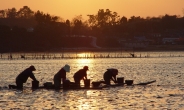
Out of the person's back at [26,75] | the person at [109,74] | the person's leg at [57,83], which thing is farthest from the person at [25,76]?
the person at [109,74]

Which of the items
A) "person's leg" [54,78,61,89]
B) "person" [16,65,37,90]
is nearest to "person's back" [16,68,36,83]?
"person" [16,65,37,90]

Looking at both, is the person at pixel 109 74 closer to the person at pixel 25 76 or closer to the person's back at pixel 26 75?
the person at pixel 25 76

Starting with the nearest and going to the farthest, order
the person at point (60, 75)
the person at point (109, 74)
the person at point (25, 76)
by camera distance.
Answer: the person at point (60, 75)
the person at point (25, 76)
the person at point (109, 74)

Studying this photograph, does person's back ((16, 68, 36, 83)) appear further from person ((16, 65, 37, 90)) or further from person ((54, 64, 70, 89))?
person ((54, 64, 70, 89))

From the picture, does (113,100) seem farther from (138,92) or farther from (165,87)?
(165,87)

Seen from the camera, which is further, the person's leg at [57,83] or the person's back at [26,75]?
the person's leg at [57,83]

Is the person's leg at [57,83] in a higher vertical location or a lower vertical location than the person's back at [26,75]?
lower

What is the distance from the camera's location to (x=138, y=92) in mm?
38375

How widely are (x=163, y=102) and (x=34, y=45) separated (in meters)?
168

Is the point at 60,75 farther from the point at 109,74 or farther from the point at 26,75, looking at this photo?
the point at 109,74

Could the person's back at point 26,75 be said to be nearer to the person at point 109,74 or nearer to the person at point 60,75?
the person at point 60,75

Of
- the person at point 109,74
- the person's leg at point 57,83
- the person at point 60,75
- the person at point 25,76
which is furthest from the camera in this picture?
the person at point 109,74

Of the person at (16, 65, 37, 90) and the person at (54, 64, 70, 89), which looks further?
the person at (16, 65, 37, 90)

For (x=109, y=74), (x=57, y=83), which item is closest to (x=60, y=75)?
(x=57, y=83)
